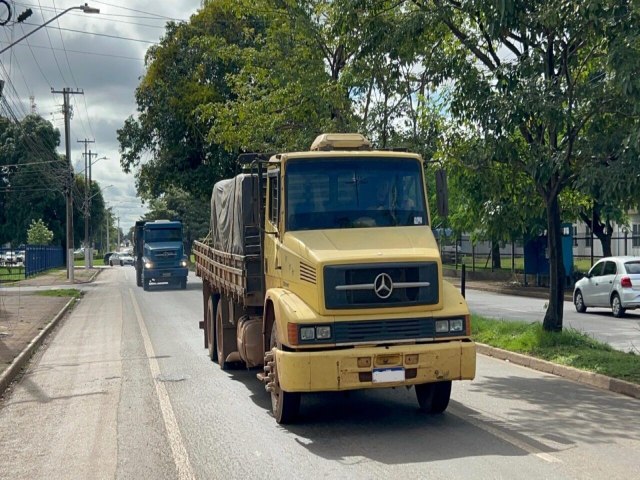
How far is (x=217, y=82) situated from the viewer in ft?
130

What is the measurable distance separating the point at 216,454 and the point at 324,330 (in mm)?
1588

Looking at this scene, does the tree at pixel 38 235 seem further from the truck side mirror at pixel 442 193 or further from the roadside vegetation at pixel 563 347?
the truck side mirror at pixel 442 193

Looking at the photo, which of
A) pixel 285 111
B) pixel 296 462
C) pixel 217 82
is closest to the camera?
pixel 296 462

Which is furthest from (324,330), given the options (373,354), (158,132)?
(158,132)

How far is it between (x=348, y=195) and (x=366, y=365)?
6.98 feet

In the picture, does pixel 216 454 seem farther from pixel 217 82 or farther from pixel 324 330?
pixel 217 82

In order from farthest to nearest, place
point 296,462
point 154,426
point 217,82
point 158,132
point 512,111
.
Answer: point 158,132 → point 217,82 → point 512,111 → point 154,426 → point 296,462

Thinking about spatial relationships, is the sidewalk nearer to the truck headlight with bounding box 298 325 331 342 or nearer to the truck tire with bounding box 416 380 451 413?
the truck headlight with bounding box 298 325 331 342

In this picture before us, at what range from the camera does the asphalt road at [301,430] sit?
22.5 feet

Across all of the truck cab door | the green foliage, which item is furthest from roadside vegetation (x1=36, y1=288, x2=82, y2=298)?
the green foliage

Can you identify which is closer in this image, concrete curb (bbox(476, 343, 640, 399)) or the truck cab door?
the truck cab door

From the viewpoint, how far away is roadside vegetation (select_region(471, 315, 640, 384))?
1109 cm

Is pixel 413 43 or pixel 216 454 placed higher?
pixel 413 43

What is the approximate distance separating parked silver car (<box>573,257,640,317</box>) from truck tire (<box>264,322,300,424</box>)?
47.3ft
